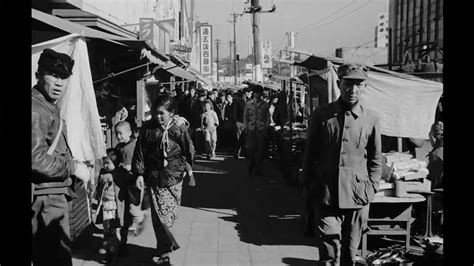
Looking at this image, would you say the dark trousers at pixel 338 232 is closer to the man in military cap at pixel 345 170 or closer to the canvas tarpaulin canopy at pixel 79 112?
the man in military cap at pixel 345 170

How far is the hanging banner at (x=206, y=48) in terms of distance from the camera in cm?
4270

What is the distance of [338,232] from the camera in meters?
4.78

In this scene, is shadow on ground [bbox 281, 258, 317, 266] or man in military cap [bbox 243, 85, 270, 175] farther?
man in military cap [bbox 243, 85, 270, 175]

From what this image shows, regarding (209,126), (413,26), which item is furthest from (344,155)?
(413,26)

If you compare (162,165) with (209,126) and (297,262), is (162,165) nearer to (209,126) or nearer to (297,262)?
(297,262)

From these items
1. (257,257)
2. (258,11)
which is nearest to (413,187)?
(257,257)

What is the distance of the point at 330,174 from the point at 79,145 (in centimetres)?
227

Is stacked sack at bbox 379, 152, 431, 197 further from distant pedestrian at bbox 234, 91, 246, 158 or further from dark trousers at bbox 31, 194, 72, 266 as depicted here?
distant pedestrian at bbox 234, 91, 246, 158

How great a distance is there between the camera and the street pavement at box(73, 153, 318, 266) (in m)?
6.45

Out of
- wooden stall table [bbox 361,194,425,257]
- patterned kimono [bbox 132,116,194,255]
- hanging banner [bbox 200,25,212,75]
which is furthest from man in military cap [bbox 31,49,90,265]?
hanging banner [bbox 200,25,212,75]

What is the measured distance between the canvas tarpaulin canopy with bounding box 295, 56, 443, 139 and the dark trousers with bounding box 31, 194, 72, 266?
402 cm

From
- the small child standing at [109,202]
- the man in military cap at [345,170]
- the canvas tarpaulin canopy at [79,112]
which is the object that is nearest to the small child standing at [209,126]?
the small child standing at [109,202]

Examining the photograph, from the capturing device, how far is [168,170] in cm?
605
